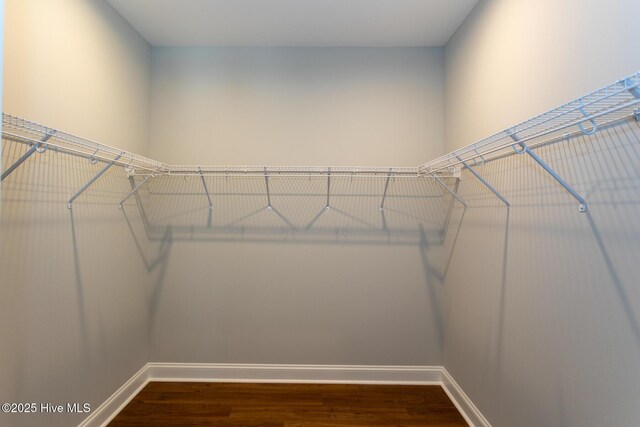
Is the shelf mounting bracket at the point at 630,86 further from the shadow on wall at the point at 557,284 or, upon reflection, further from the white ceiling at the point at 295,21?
the white ceiling at the point at 295,21

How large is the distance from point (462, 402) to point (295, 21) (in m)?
2.73

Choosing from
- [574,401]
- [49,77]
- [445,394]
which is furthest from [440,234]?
[49,77]

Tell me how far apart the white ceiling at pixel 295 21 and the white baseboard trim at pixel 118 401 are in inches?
96.9

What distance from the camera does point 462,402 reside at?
211 cm

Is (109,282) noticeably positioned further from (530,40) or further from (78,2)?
(530,40)

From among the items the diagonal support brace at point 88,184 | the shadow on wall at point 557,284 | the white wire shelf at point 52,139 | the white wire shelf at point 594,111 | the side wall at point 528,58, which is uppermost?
the side wall at point 528,58

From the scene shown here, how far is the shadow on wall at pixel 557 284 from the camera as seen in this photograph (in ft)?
3.42

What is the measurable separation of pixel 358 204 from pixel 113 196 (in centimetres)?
167

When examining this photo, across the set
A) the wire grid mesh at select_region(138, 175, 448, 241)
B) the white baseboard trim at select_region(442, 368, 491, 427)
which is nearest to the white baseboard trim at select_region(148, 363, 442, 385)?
the white baseboard trim at select_region(442, 368, 491, 427)

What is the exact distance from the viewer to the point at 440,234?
2.49 metres

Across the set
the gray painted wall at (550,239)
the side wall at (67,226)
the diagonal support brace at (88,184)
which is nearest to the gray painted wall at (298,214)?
the side wall at (67,226)

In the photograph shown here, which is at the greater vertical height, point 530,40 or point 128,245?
point 530,40

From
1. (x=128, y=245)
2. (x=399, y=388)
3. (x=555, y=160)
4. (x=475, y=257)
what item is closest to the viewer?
(x=555, y=160)

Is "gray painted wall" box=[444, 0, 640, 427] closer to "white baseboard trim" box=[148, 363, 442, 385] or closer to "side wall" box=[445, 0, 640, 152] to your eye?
"side wall" box=[445, 0, 640, 152]
